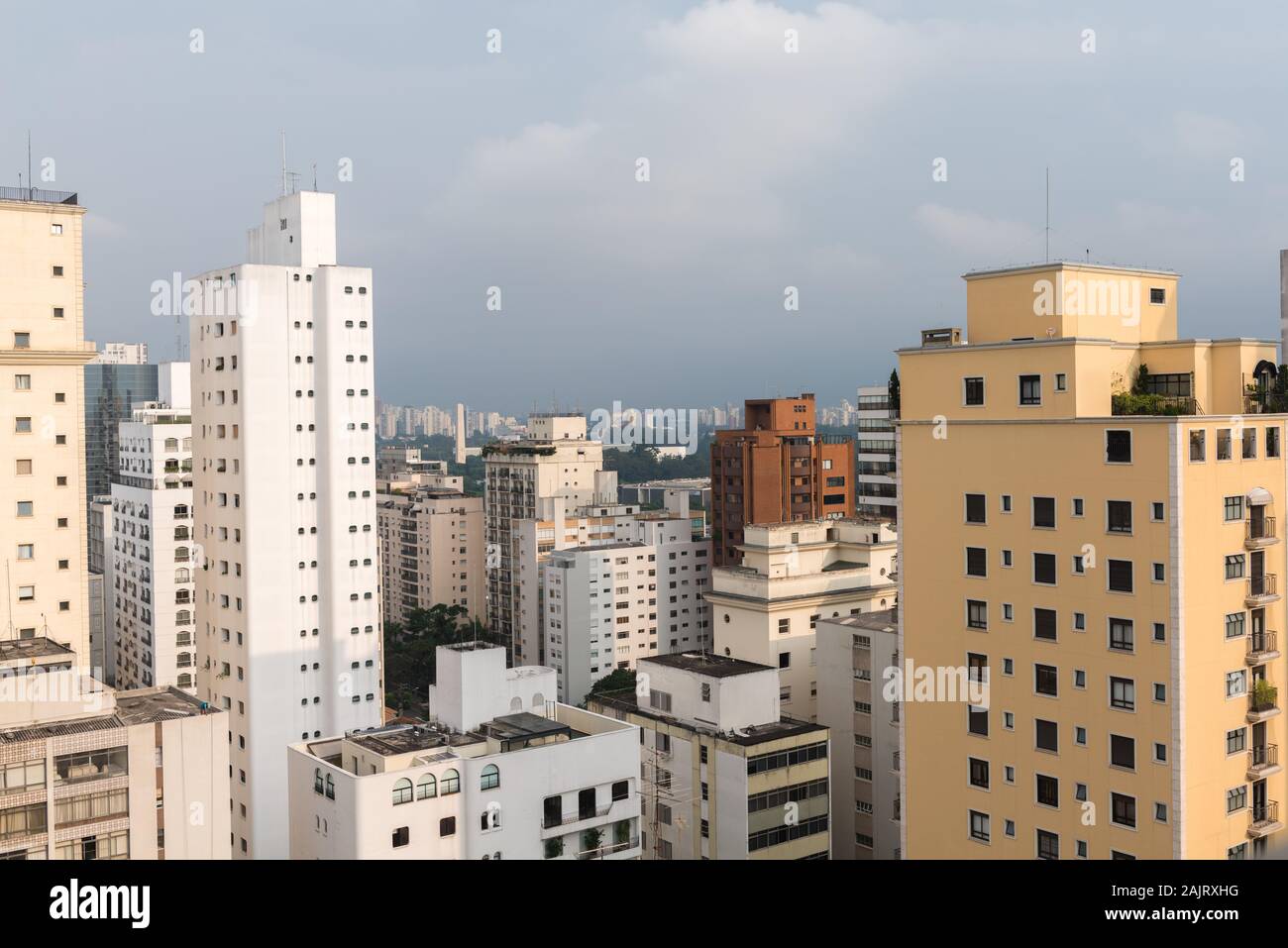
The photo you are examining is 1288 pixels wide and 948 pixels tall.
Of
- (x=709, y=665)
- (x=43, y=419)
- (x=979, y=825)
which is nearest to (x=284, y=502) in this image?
(x=43, y=419)

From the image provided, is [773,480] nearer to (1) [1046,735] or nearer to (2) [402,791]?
(2) [402,791]

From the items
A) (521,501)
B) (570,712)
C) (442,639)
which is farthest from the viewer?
(521,501)

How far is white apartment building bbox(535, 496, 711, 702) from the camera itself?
51.4 meters

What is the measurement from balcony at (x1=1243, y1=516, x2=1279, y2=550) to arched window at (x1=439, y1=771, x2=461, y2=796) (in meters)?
12.0

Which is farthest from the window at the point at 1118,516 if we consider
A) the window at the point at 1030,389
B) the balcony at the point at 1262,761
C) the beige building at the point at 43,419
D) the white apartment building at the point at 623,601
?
the white apartment building at the point at 623,601

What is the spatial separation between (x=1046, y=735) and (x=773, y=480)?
109 ft

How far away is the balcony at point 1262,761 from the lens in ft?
49.5

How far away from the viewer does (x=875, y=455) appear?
46.2 m

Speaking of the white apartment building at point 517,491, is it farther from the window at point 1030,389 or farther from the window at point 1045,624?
the window at point 1030,389

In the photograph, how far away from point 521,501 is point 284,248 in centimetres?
3398

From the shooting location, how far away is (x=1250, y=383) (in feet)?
54.3

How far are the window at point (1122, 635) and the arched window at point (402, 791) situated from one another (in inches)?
415
